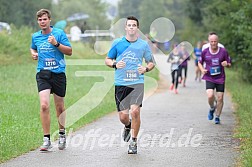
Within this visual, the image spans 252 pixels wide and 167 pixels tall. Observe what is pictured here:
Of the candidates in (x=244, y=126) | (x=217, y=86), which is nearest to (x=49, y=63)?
(x=244, y=126)

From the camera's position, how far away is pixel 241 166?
920 centimetres

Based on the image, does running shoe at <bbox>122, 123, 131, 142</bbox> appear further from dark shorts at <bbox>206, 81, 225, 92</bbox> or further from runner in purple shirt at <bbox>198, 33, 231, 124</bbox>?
dark shorts at <bbox>206, 81, 225, 92</bbox>

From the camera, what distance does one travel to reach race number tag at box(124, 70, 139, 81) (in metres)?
10.6

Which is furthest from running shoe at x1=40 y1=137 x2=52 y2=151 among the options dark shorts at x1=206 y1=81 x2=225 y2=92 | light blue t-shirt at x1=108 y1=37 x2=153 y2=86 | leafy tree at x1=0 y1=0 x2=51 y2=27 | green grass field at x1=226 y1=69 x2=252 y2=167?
leafy tree at x1=0 y1=0 x2=51 y2=27

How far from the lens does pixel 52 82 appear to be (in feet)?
35.8

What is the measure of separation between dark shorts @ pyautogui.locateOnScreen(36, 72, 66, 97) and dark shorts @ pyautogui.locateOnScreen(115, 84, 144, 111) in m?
0.93

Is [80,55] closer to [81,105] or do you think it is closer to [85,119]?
[81,105]

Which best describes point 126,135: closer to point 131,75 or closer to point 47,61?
point 131,75

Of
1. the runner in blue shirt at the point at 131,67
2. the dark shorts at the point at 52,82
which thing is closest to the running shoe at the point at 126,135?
the runner in blue shirt at the point at 131,67

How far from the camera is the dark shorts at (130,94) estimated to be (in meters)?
10.8

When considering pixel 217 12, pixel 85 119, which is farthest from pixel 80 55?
pixel 85 119

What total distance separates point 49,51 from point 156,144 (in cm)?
250

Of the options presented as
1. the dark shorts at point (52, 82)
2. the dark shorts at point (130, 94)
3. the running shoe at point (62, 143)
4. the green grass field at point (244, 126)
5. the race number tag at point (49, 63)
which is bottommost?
the green grass field at point (244, 126)

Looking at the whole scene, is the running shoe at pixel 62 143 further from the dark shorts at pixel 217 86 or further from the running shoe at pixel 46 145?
the dark shorts at pixel 217 86
